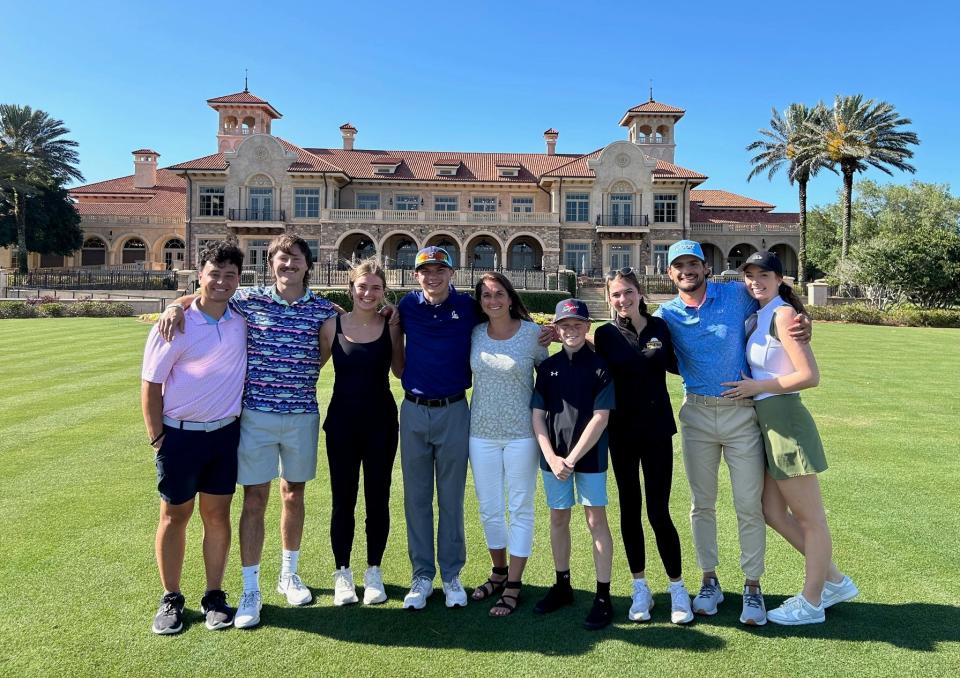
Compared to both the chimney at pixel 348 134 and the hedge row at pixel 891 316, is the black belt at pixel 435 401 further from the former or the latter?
the chimney at pixel 348 134

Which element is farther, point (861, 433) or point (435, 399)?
point (861, 433)

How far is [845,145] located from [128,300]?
44.3 metres

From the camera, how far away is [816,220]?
5412 cm

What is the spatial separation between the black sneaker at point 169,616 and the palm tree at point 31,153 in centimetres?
4901

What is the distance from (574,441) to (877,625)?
80.1 inches

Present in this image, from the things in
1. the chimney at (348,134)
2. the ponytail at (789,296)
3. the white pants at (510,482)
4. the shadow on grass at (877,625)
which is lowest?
the shadow on grass at (877,625)

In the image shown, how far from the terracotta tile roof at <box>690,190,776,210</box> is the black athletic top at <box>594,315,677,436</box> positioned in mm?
52463

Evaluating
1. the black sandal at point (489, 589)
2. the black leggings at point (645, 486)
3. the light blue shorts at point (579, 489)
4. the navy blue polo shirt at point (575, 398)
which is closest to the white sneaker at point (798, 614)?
the black leggings at point (645, 486)

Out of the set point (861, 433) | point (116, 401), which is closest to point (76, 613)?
point (116, 401)

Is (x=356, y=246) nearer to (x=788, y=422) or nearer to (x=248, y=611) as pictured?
(x=248, y=611)

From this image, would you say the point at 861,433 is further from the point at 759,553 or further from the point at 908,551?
the point at 759,553

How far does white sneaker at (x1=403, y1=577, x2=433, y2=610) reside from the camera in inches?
151

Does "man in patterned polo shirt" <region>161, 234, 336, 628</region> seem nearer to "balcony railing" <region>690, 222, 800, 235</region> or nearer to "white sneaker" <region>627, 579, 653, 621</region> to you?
"white sneaker" <region>627, 579, 653, 621</region>

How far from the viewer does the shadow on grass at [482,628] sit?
345cm
